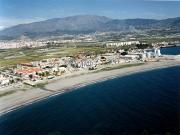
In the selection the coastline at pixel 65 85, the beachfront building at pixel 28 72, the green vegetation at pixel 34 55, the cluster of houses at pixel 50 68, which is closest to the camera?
the coastline at pixel 65 85

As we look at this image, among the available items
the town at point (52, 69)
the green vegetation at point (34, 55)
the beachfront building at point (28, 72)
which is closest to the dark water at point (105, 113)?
the town at point (52, 69)

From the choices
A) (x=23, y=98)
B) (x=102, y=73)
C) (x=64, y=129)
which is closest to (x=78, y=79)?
(x=102, y=73)

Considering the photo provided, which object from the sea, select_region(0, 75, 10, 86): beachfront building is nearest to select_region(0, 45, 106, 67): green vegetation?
select_region(0, 75, 10, 86): beachfront building

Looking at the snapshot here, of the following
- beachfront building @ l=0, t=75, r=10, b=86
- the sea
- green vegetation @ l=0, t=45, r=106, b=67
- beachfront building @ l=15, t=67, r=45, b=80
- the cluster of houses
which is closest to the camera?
the sea

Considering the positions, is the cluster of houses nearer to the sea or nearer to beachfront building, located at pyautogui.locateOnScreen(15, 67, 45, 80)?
beachfront building, located at pyautogui.locateOnScreen(15, 67, 45, 80)

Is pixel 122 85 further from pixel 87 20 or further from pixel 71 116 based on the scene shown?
pixel 87 20

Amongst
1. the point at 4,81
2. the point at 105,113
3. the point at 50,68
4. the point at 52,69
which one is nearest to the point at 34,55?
the point at 50,68

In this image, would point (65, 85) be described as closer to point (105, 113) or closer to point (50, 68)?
point (50, 68)

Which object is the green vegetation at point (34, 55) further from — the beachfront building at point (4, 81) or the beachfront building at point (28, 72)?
the beachfront building at point (4, 81)
